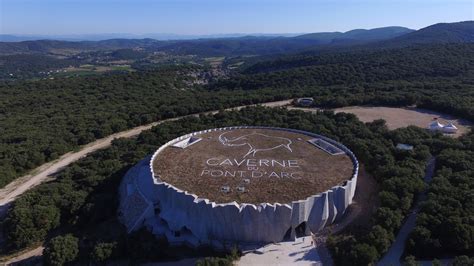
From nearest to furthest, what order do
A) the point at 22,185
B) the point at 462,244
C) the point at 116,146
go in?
the point at 462,244 → the point at 22,185 → the point at 116,146

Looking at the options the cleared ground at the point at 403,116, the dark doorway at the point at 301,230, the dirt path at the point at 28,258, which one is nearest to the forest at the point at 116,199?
the dirt path at the point at 28,258

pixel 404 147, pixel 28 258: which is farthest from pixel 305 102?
pixel 28 258

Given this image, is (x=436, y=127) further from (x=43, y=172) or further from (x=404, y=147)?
(x=43, y=172)

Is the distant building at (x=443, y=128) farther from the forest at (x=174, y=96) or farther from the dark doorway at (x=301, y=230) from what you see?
the dark doorway at (x=301, y=230)

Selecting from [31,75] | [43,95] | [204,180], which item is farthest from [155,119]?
[31,75]

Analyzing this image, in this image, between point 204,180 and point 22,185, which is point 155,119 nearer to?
point 22,185

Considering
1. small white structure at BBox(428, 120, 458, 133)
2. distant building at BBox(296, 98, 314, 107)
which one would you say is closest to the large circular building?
small white structure at BBox(428, 120, 458, 133)
